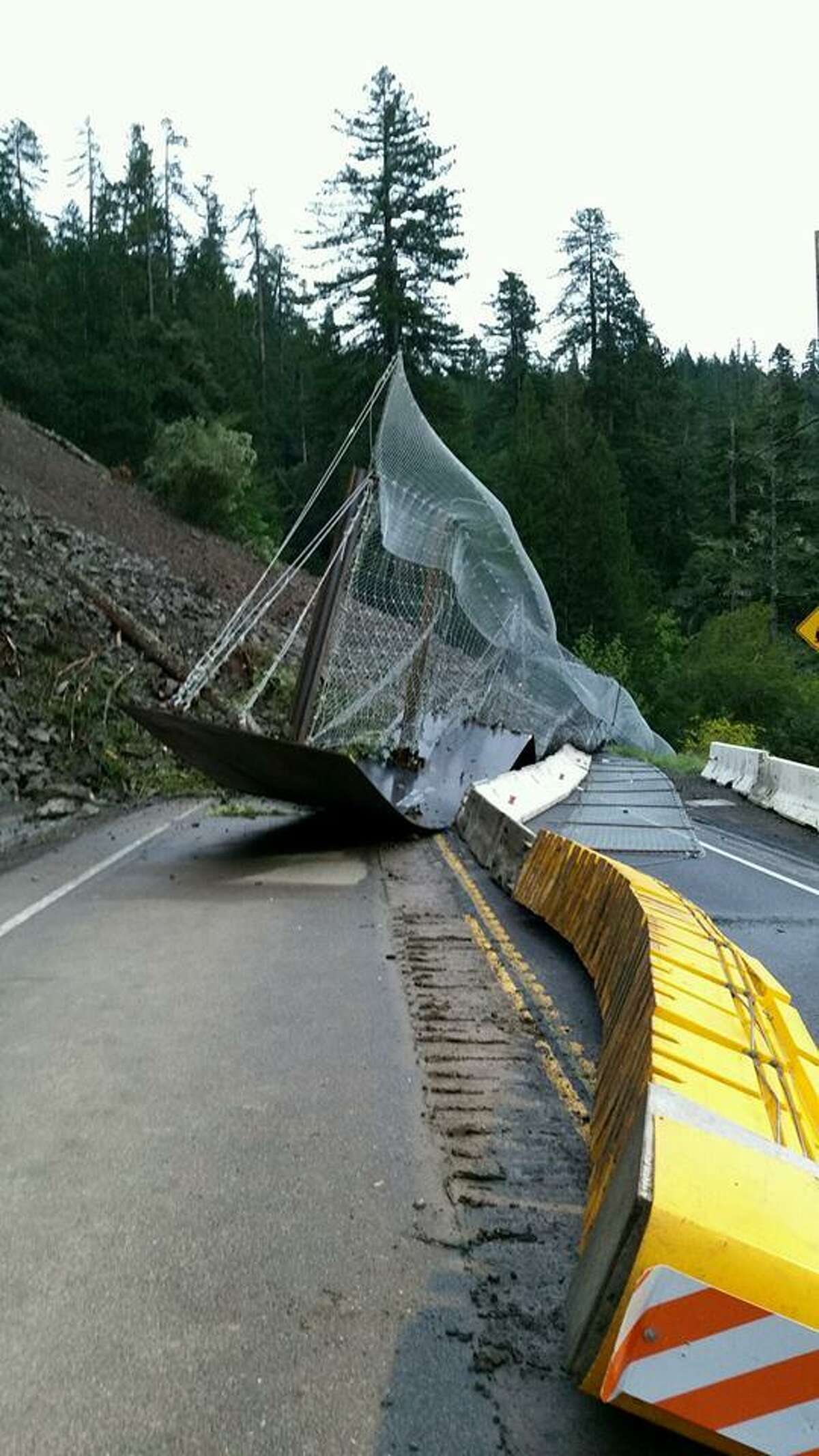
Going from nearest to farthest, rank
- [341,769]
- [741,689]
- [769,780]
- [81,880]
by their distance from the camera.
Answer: [81,880]
[341,769]
[769,780]
[741,689]

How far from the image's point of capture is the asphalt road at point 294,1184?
3.08m

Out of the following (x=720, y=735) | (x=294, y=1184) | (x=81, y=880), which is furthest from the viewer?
(x=720, y=735)

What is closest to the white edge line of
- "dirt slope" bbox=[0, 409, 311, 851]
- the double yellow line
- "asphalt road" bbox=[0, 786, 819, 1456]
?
"asphalt road" bbox=[0, 786, 819, 1456]

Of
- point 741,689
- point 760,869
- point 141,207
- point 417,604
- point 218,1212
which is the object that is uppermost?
point 141,207

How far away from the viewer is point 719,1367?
2.72 meters

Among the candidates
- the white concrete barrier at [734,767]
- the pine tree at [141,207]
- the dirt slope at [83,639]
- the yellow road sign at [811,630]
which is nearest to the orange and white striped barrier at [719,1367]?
the dirt slope at [83,639]

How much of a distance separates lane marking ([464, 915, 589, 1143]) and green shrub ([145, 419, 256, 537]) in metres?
33.9

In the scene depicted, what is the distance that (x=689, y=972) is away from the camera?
17.5 feet

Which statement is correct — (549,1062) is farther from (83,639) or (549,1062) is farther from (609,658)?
(609,658)

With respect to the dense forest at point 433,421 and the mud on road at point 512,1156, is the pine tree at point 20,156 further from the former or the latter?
the mud on road at point 512,1156

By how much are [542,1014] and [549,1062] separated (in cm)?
86

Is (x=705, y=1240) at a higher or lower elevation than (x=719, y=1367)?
higher

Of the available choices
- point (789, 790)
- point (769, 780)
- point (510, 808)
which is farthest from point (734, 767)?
point (510, 808)

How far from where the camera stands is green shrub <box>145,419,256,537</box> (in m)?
40.1
